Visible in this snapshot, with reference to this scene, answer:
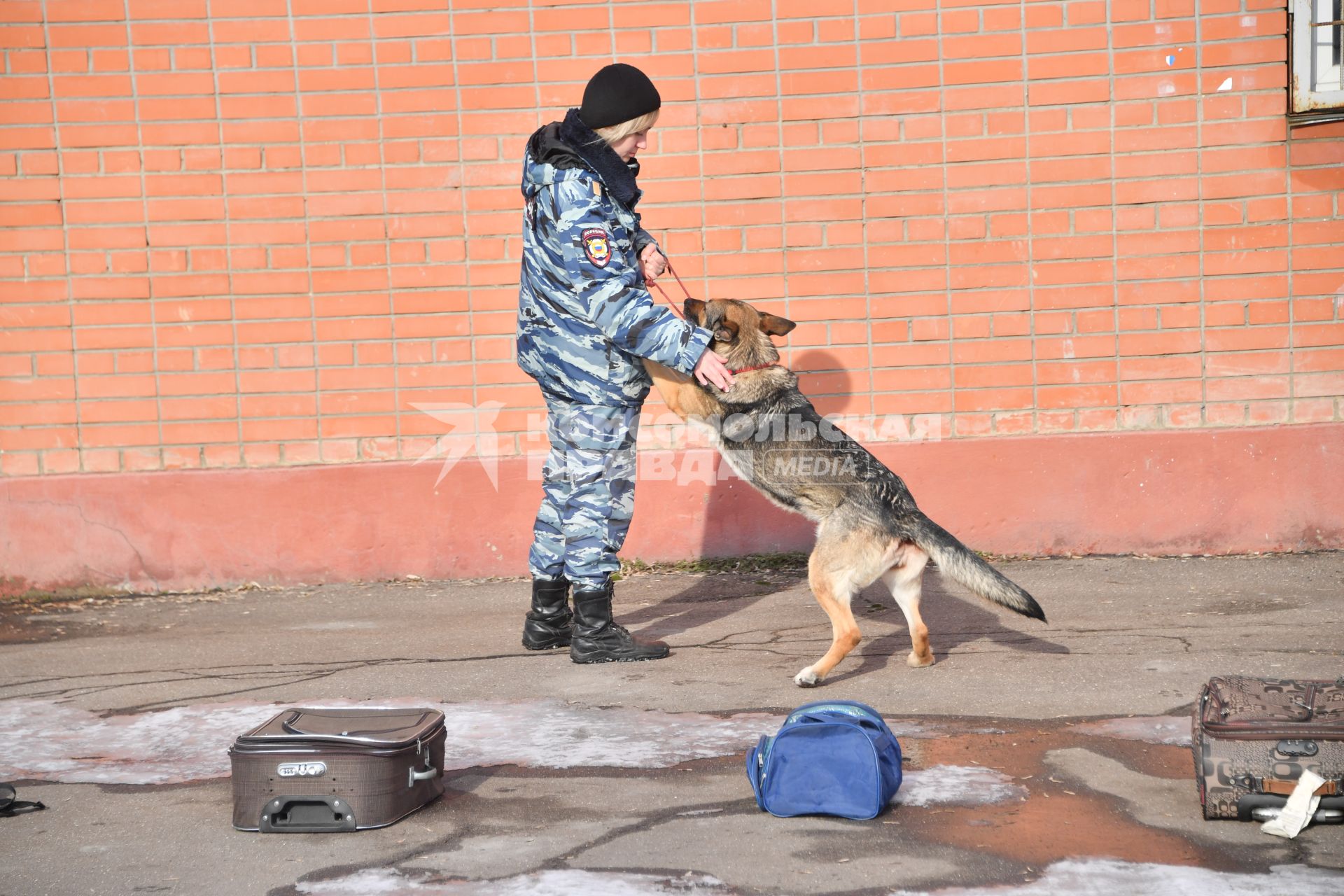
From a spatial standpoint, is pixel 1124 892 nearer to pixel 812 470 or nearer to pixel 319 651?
pixel 812 470

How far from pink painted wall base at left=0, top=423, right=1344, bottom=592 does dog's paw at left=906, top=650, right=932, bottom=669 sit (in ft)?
6.21

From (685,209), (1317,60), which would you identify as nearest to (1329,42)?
(1317,60)

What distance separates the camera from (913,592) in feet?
15.5

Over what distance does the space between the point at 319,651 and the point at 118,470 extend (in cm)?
214

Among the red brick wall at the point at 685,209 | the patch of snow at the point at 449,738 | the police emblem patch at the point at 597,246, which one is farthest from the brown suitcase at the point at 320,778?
the red brick wall at the point at 685,209

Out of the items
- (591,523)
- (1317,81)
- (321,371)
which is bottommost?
(591,523)

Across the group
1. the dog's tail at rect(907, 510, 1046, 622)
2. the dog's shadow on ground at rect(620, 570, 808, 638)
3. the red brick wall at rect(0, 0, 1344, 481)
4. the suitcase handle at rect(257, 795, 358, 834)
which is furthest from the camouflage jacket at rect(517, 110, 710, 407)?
the suitcase handle at rect(257, 795, 358, 834)

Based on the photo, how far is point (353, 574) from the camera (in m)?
6.67

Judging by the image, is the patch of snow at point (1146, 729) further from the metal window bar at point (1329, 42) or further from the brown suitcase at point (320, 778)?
the metal window bar at point (1329, 42)

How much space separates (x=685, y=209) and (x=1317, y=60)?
349 cm

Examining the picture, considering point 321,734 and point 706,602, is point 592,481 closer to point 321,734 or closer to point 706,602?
point 706,602

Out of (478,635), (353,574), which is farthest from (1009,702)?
(353,574)

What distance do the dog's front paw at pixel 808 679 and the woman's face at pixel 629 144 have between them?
2150mm

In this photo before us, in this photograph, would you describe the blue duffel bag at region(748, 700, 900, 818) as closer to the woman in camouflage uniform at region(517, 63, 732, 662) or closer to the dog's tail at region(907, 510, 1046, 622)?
the dog's tail at region(907, 510, 1046, 622)
